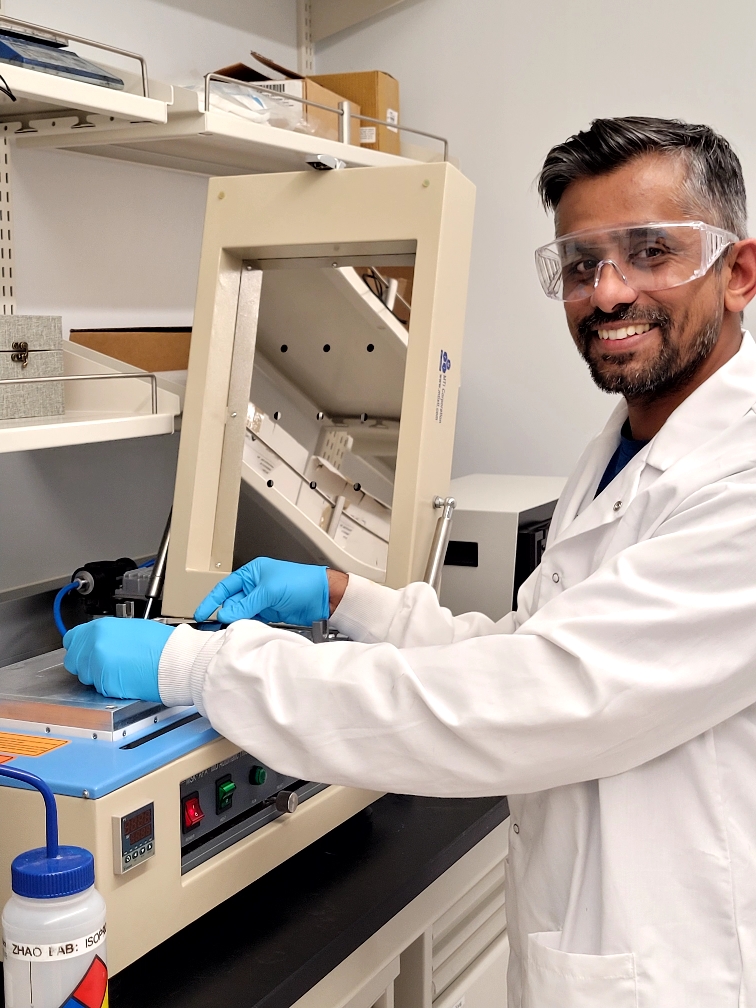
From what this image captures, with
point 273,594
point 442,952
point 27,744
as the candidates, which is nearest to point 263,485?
point 273,594

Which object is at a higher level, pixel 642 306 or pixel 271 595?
pixel 642 306

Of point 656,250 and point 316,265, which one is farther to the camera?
point 316,265

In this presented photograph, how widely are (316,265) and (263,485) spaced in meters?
0.37

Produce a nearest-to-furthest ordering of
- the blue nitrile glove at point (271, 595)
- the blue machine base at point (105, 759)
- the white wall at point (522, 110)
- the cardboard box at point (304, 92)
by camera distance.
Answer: the blue machine base at point (105, 759) < the blue nitrile glove at point (271, 595) < the cardboard box at point (304, 92) < the white wall at point (522, 110)

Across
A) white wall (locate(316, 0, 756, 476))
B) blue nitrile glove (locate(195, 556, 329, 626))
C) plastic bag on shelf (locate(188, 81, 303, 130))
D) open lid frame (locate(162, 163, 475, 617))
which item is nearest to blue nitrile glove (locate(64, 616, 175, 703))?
blue nitrile glove (locate(195, 556, 329, 626))

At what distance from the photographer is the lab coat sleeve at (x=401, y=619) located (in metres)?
1.46

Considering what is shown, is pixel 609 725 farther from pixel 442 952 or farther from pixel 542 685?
pixel 442 952

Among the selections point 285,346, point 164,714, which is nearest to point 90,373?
point 285,346

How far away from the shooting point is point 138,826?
966 millimetres

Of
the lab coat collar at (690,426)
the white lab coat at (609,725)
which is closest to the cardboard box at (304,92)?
the lab coat collar at (690,426)

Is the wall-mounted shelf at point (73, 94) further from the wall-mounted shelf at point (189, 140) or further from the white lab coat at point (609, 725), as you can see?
the white lab coat at point (609, 725)

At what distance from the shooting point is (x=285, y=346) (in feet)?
6.05

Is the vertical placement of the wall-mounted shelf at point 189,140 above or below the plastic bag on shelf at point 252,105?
below

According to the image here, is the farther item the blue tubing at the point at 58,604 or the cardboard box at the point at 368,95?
the cardboard box at the point at 368,95
